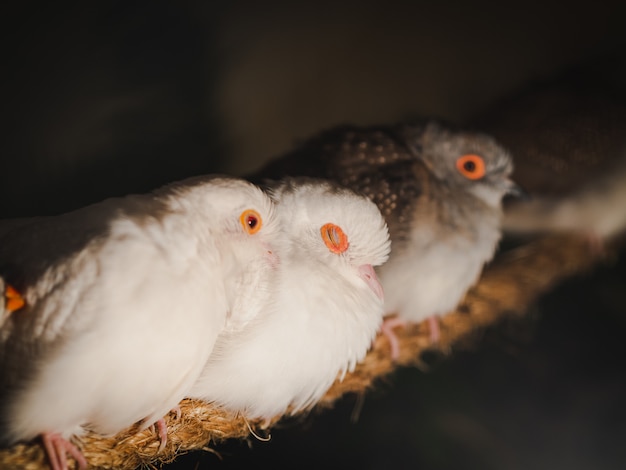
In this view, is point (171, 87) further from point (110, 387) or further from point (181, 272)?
point (110, 387)

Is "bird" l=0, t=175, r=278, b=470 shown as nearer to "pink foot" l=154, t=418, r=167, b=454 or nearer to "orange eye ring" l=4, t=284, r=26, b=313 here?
"orange eye ring" l=4, t=284, r=26, b=313

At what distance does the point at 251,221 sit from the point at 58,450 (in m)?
0.44

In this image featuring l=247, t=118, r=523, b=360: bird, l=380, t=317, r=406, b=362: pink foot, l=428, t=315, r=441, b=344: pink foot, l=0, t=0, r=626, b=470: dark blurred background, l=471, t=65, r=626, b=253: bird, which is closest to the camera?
l=0, t=0, r=626, b=470: dark blurred background

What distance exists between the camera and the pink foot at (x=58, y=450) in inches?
33.2

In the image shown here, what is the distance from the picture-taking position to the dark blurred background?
53.0 inches

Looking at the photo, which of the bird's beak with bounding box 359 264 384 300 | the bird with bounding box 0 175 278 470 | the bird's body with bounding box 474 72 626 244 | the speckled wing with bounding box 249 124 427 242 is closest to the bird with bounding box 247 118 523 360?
the speckled wing with bounding box 249 124 427 242

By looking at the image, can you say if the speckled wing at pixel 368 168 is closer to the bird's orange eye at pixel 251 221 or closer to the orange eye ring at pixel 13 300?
the bird's orange eye at pixel 251 221

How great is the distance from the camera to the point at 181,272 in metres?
0.86

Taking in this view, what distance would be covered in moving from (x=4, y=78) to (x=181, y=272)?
715 millimetres

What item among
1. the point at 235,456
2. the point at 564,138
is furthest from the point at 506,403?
the point at 235,456

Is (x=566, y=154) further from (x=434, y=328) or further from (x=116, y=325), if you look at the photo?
(x=116, y=325)

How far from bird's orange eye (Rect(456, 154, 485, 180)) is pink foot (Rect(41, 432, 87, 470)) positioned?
46.3 inches

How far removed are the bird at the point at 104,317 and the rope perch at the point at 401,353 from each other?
0.06 metres

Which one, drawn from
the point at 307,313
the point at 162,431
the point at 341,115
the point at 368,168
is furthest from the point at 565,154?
the point at 162,431
